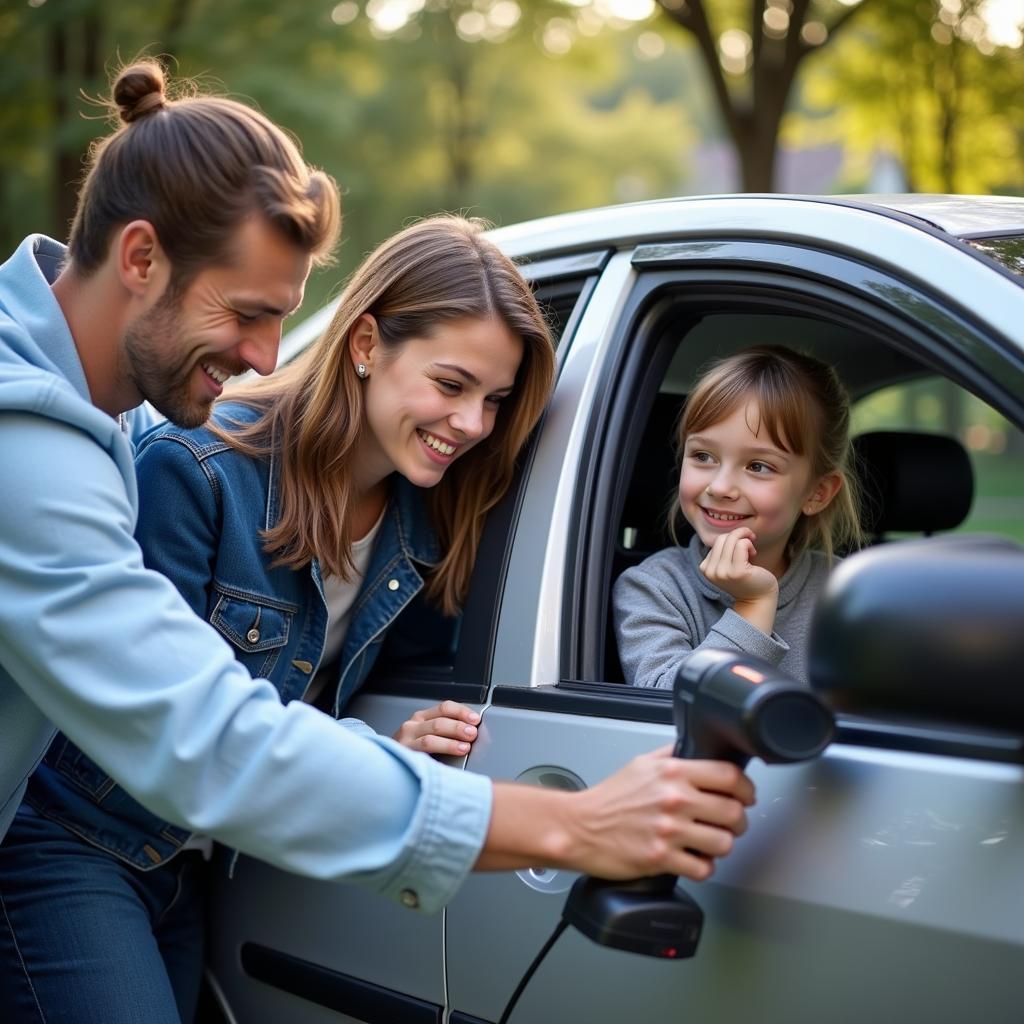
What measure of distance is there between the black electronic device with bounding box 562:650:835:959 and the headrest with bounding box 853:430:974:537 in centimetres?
161

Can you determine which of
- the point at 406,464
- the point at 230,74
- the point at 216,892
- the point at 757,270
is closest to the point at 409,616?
the point at 406,464

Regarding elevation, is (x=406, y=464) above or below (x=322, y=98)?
below

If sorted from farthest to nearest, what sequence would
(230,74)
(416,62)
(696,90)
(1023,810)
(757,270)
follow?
(696,90)
(416,62)
(230,74)
(757,270)
(1023,810)

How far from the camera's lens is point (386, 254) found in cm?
243

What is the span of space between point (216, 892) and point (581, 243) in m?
1.35

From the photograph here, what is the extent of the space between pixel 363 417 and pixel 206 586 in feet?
1.40

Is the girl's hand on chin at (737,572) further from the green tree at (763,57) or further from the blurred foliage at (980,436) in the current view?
the blurred foliage at (980,436)

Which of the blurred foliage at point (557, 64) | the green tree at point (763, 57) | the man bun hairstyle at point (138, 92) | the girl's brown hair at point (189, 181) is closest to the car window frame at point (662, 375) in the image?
the girl's brown hair at point (189, 181)

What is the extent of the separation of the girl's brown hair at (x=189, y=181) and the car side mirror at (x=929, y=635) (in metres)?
0.98

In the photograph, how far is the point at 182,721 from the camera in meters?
1.54

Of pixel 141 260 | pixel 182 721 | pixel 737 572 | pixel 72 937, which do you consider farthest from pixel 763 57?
pixel 182 721

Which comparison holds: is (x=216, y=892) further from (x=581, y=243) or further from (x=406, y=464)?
(x=581, y=243)

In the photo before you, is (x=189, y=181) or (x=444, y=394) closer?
(x=189, y=181)

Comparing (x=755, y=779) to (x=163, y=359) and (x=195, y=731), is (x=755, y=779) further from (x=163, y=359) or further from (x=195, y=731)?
(x=163, y=359)
